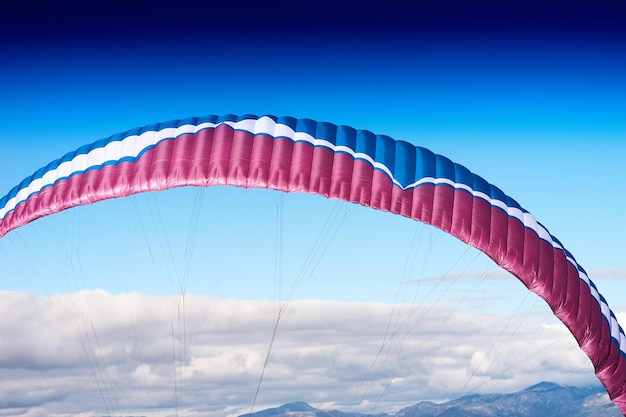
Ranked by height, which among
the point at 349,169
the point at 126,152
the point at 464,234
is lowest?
the point at 464,234

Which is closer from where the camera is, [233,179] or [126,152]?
[233,179]

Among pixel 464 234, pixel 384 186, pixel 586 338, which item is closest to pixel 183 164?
pixel 384 186

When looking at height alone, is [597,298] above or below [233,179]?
below

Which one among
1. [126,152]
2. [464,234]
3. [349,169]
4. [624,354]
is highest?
[126,152]

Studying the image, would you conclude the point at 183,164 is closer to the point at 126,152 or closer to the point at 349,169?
the point at 126,152

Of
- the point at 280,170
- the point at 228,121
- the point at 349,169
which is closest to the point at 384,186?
the point at 349,169

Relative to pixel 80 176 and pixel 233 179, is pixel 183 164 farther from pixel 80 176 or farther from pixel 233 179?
pixel 80 176
